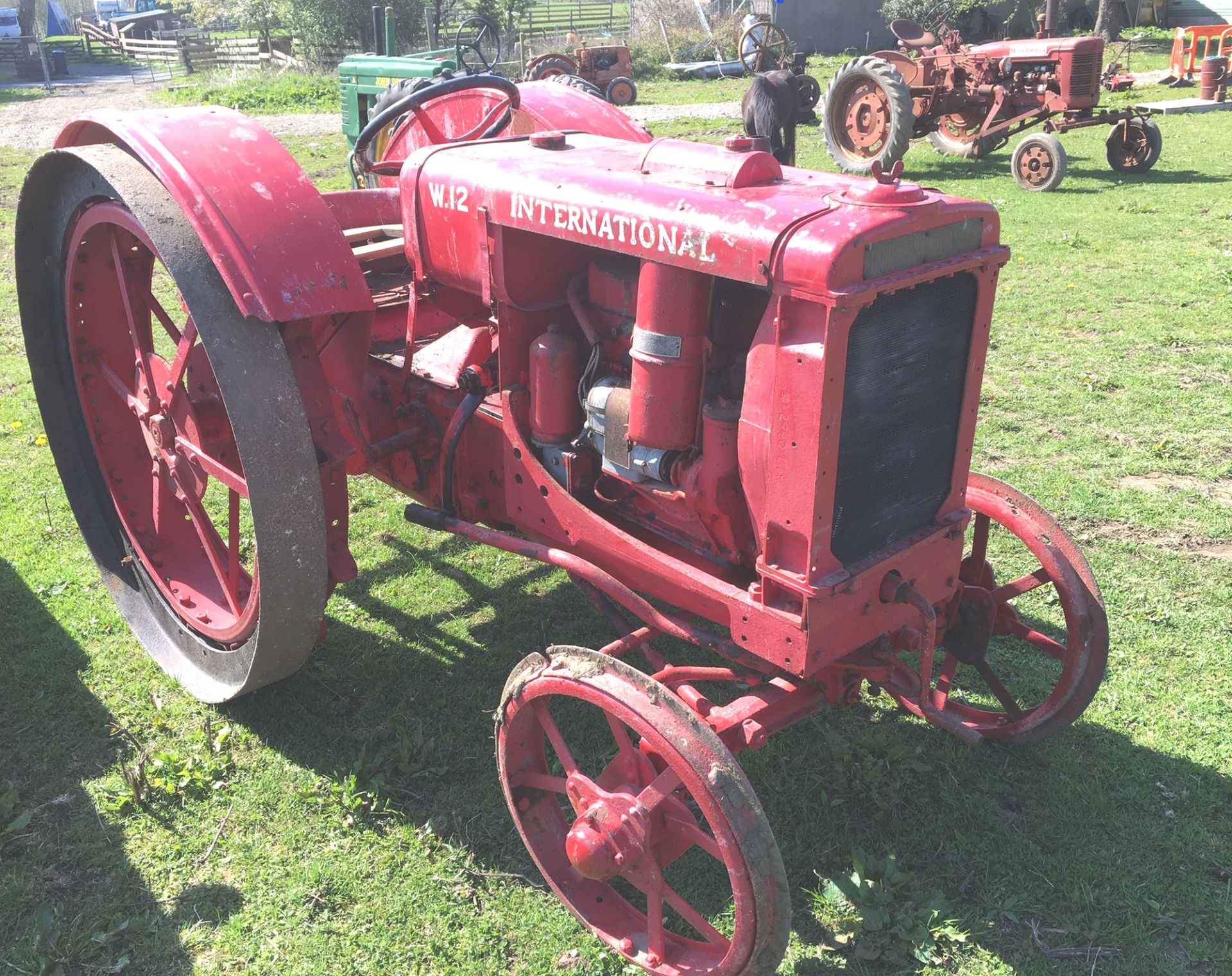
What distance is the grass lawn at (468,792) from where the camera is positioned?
98.3 inches

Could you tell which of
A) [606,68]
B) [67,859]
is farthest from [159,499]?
[606,68]

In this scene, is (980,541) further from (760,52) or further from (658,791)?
(760,52)

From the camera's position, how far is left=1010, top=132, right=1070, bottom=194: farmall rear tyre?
9.77m

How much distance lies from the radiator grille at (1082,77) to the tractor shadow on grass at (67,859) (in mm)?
10408

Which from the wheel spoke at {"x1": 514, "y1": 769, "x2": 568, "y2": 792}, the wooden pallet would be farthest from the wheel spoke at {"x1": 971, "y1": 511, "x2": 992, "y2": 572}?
the wooden pallet

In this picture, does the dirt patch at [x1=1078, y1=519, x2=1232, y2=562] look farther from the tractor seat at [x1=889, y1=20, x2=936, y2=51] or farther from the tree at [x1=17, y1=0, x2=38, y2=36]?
the tree at [x1=17, y1=0, x2=38, y2=36]

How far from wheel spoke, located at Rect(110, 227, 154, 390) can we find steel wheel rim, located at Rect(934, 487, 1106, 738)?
8.14 ft

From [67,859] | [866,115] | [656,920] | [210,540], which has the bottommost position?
[67,859]

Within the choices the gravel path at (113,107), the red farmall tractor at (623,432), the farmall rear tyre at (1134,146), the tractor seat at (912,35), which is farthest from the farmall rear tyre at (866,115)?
the red farmall tractor at (623,432)

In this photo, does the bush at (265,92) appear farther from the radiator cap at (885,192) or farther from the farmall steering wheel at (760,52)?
the radiator cap at (885,192)

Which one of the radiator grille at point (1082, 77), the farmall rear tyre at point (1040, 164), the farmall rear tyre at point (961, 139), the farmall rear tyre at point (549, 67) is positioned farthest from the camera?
the farmall rear tyre at point (549, 67)

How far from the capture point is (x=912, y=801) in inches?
114

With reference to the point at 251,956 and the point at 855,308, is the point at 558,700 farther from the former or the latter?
the point at 855,308

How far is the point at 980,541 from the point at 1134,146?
9.20m
